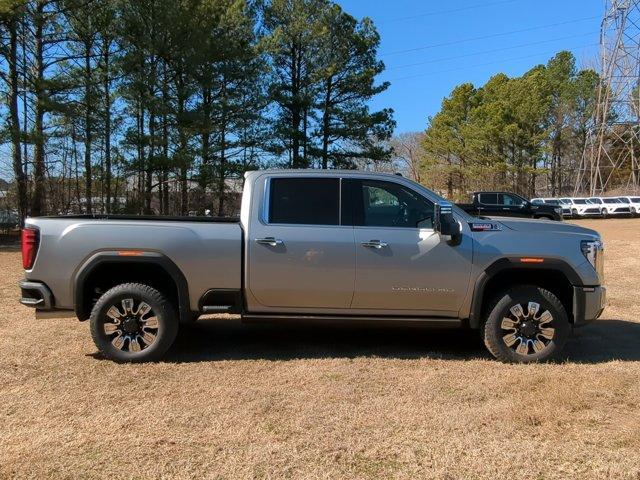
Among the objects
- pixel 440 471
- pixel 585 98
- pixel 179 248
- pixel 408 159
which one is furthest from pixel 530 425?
pixel 408 159

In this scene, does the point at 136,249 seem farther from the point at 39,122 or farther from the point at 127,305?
the point at 39,122

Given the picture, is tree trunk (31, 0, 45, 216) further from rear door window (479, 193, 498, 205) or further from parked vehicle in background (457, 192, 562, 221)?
rear door window (479, 193, 498, 205)

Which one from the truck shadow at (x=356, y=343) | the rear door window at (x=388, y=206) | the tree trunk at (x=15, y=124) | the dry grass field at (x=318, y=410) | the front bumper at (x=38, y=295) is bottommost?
the dry grass field at (x=318, y=410)

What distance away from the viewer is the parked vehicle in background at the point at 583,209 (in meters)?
40.8

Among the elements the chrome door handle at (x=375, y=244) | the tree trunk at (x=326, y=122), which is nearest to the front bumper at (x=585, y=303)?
the chrome door handle at (x=375, y=244)

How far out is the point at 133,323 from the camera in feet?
17.8

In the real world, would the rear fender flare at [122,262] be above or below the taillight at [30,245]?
below

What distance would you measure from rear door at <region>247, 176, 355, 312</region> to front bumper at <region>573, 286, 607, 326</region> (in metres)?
2.16

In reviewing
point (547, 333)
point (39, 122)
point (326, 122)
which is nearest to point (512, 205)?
point (326, 122)

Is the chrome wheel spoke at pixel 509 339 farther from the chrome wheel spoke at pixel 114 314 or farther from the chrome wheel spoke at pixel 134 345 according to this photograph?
the chrome wheel spoke at pixel 114 314

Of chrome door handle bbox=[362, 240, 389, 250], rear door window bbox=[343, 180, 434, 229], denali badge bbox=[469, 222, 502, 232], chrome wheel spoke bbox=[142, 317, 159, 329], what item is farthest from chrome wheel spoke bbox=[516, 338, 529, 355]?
chrome wheel spoke bbox=[142, 317, 159, 329]

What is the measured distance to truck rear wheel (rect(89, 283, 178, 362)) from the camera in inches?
212

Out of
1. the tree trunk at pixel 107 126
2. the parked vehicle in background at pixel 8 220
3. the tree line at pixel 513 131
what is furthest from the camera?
the tree line at pixel 513 131

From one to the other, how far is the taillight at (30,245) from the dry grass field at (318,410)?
3.37 feet
